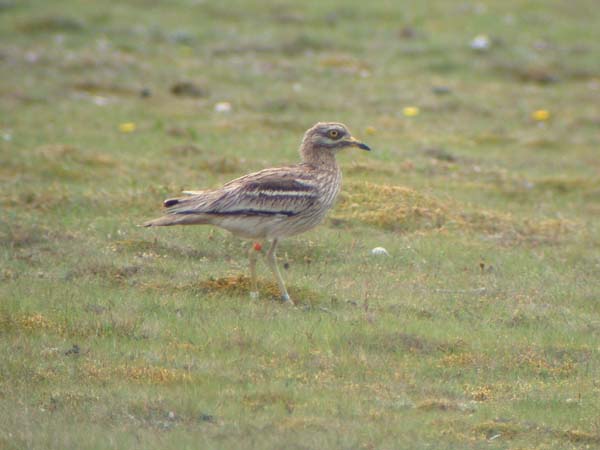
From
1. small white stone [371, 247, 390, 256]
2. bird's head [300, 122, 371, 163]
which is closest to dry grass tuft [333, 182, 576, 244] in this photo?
small white stone [371, 247, 390, 256]

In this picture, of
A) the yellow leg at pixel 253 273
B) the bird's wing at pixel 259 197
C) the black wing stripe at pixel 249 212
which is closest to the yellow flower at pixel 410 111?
the bird's wing at pixel 259 197

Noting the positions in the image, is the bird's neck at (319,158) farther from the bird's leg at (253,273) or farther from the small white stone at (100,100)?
the small white stone at (100,100)

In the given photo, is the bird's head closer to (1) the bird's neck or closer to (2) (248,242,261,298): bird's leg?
(1) the bird's neck

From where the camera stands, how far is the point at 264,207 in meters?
11.4

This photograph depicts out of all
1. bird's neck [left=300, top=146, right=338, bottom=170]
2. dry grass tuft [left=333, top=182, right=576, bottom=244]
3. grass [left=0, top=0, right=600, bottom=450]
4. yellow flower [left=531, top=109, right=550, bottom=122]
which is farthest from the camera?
yellow flower [left=531, top=109, right=550, bottom=122]

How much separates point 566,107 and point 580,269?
9.85 metres

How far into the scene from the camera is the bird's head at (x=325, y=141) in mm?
12250

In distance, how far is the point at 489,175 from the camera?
17.5 m

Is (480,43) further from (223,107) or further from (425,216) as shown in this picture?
(425,216)

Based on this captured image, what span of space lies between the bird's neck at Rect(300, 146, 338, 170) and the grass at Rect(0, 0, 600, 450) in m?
1.14

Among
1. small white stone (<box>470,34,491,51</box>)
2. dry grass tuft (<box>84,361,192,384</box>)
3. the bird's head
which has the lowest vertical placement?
dry grass tuft (<box>84,361,192,384</box>)

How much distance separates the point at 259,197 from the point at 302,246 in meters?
1.90

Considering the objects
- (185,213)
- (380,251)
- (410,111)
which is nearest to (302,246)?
(380,251)

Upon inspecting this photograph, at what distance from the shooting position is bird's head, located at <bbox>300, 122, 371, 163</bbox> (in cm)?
1225
